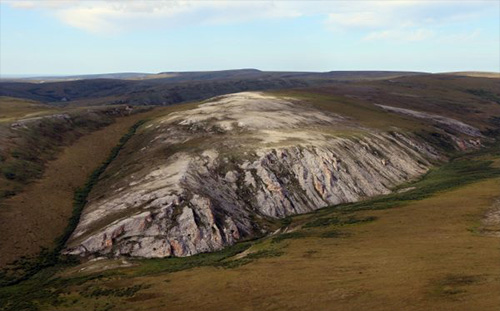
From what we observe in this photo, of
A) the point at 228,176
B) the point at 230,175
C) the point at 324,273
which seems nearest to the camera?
the point at 324,273

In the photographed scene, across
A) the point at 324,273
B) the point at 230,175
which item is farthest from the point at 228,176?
the point at 324,273

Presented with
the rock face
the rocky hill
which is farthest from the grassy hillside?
the rocky hill

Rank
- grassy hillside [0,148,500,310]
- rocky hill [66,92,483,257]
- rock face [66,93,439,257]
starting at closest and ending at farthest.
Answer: grassy hillside [0,148,500,310], rock face [66,93,439,257], rocky hill [66,92,483,257]

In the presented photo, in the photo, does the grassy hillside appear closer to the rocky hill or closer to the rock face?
the rock face

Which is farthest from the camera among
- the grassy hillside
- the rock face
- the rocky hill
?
the rocky hill

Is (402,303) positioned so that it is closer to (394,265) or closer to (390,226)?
(394,265)

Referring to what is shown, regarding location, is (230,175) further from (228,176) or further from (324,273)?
(324,273)

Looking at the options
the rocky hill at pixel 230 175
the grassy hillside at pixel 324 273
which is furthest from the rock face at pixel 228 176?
the grassy hillside at pixel 324 273

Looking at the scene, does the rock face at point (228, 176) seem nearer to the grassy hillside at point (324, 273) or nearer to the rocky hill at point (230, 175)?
the rocky hill at point (230, 175)
